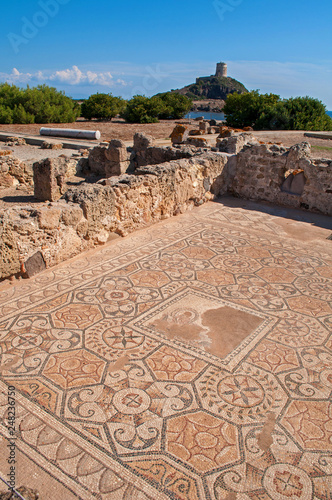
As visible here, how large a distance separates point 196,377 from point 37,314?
160 cm

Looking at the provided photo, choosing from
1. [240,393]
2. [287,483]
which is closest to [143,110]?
[240,393]

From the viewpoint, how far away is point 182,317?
3.46m

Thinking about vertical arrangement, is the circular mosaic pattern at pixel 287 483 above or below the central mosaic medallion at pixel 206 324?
below

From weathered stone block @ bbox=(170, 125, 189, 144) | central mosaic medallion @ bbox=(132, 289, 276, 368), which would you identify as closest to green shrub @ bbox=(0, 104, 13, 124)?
weathered stone block @ bbox=(170, 125, 189, 144)

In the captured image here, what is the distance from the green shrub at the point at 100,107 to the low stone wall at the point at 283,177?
846 inches

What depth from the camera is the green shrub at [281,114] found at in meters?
23.2

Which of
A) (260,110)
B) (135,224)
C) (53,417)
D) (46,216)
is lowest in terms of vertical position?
(53,417)

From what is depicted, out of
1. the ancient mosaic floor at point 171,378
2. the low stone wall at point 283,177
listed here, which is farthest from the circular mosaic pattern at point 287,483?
the low stone wall at point 283,177

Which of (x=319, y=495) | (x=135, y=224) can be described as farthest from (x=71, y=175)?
(x=319, y=495)

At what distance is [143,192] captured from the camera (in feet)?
18.9

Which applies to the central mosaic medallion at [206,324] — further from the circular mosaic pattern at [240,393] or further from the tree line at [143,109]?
the tree line at [143,109]

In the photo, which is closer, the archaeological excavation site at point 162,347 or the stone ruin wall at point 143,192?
the archaeological excavation site at point 162,347

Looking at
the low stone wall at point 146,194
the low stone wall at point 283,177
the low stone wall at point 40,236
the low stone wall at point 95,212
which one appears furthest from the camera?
the low stone wall at point 283,177

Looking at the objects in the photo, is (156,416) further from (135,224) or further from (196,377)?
(135,224)
